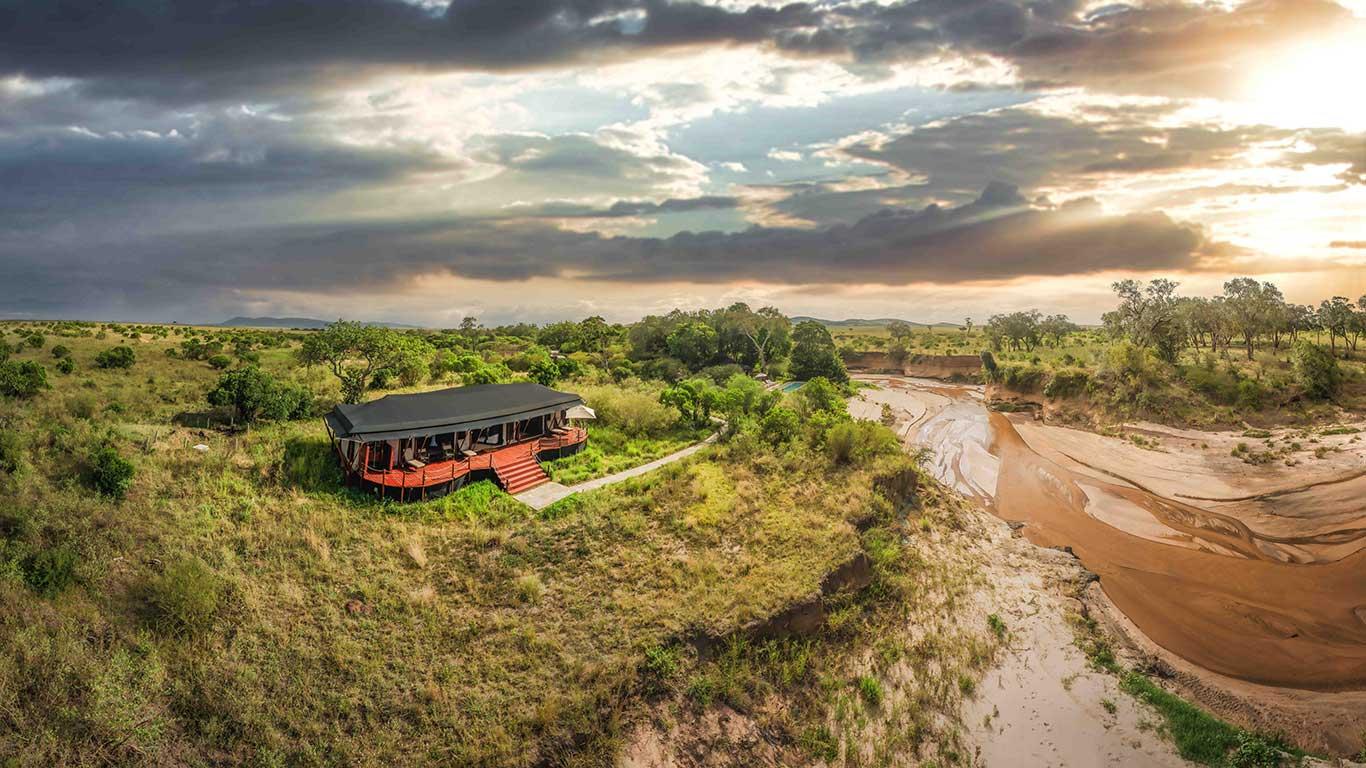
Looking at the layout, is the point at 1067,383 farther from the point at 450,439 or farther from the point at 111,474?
the point at 111,474

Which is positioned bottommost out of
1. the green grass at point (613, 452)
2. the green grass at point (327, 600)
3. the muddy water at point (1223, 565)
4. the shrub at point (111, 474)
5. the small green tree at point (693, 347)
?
the muddy water at point (1223, 565)

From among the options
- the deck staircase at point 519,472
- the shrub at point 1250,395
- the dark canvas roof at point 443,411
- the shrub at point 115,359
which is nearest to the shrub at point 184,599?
the dark canvas roof at point 443,411

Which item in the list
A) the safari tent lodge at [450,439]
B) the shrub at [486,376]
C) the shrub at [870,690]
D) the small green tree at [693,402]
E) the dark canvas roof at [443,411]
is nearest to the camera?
the shrub at [870,690]

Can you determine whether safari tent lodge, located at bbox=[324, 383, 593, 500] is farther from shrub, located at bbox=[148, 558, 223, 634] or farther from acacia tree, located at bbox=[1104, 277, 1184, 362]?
acacia tree, located at bbox=[1104, 277, 1184, 362]

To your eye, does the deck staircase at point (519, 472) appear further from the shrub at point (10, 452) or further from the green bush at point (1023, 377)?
the green bush at point (1023, 377)

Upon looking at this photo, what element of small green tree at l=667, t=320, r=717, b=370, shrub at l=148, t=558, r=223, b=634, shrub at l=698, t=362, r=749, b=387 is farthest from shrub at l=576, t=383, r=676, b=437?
small green tree at l=667, t=320, r=717, b=370

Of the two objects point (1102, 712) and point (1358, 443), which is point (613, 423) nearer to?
point (1102, 712)

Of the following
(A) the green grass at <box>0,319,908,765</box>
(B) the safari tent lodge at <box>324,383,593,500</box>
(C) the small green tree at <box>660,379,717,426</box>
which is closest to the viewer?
(A) the green grass at <box>0,319,908,765</box>

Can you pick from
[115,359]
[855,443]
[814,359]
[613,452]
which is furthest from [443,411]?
[814,359]
